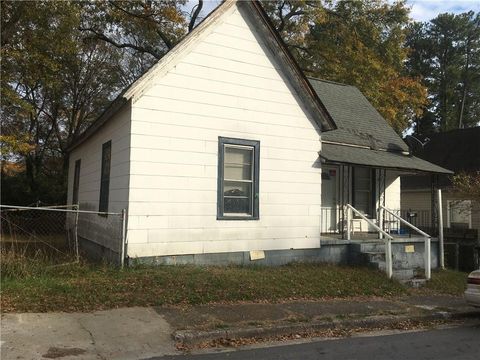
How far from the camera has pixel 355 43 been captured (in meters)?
27.6

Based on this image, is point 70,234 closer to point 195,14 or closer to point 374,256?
point 374,256

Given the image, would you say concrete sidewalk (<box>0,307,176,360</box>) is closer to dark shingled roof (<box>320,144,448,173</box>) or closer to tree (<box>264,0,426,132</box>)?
dark shingled roof (<box>320,144,448,173</box>)

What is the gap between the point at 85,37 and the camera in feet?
85.6

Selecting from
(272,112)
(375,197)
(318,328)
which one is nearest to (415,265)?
(375,197)

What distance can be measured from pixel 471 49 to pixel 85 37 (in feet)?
133

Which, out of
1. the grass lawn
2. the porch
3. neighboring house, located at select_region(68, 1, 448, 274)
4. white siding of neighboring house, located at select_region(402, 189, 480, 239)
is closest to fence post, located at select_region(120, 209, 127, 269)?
neighboring house, located at select_region(68, 1, 448, 274)

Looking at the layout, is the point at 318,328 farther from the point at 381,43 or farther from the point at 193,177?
the point at 381,43

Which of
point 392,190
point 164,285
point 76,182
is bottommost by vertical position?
point 164,285

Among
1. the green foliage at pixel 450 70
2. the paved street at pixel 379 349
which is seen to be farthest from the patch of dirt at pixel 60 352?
the green foliage at pixel 450 70

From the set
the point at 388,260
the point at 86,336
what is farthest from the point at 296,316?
the point at 388,260

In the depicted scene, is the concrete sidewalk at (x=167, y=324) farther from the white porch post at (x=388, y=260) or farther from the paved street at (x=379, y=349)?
the white porch post at (x=388, y=260)

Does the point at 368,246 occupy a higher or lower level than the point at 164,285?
higher

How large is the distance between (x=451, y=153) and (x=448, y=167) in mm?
1169

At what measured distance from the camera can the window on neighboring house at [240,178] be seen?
11062 mm
